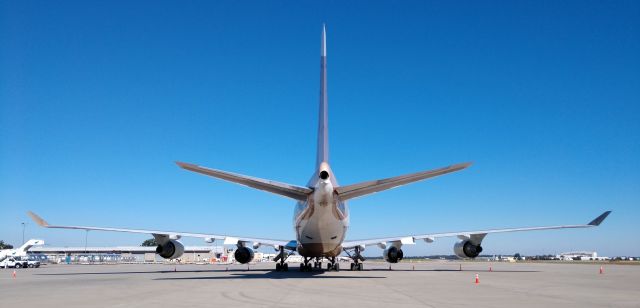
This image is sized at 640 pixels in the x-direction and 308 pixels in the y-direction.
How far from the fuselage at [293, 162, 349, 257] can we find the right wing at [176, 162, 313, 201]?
667 mm

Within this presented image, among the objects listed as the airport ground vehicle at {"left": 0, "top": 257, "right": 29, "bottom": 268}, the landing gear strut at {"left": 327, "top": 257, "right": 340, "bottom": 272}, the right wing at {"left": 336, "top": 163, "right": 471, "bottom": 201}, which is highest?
the right wing at {"left": 336, "top": 163, "right": 471, "bottom": 201}

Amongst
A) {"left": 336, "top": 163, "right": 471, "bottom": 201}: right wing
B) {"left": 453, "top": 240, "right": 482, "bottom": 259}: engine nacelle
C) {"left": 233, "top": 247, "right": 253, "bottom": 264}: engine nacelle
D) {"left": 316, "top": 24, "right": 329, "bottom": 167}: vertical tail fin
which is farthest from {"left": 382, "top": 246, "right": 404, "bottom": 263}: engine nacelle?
{"left": 336, "top": 163, "right": 471, "bottom": 201}: right wing

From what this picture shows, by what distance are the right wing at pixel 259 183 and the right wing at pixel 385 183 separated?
1.66 m

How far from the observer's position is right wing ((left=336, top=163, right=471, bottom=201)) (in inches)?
653

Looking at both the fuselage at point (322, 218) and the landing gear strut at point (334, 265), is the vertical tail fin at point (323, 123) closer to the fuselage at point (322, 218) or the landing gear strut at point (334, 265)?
the fuselage at point (322, 218)

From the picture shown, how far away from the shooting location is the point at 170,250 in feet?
99.9

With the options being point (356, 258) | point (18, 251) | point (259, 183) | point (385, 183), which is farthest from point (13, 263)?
point (385, 183)

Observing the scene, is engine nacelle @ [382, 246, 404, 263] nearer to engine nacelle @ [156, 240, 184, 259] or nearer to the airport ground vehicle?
engine nacelle @ [156, 240, 184, 259]

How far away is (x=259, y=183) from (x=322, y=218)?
5731 millimetres

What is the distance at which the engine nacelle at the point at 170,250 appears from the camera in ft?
99.3

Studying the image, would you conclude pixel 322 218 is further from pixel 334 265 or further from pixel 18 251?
pixel 18 251

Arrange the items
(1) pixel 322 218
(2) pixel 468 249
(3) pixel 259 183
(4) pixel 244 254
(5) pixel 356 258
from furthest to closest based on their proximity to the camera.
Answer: (5) pixel 356 258, (2) pixel 468 249, (4) pixel 244 254, (1) pixel 322 218, (3) pixel 259 183

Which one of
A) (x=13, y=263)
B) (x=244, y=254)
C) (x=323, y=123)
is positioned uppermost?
(x=323, y=123)

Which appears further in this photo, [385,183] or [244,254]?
[244,254]
